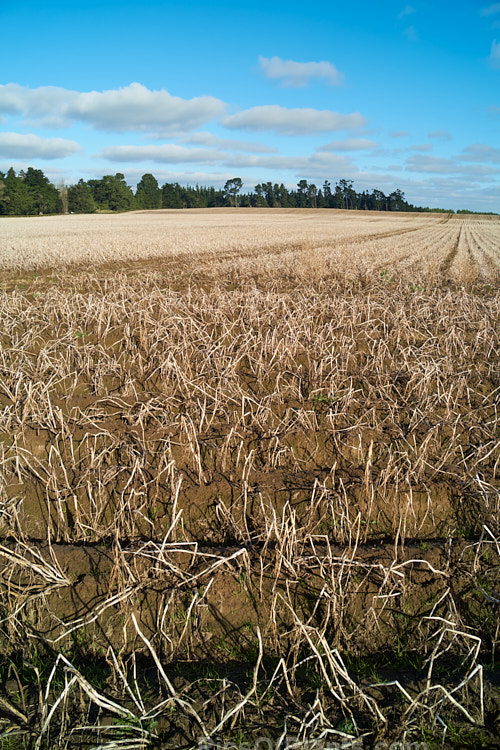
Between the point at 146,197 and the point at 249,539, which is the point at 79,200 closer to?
the point at 146,197

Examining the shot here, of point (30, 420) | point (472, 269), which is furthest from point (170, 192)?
point (30, 420)

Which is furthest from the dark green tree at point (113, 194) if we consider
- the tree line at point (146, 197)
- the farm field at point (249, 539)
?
the farm field at point (249, 539)

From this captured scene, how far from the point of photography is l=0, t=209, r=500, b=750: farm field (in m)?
1.83

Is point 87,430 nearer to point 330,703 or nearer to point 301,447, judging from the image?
point 301,447

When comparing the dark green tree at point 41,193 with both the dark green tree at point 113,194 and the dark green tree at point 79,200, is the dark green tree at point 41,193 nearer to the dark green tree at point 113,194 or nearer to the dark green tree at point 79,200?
the dark green tree at point 79,200

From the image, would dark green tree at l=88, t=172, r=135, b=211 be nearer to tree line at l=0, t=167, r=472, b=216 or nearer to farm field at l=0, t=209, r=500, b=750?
tree line at l=0, t=167, r=472, b=216

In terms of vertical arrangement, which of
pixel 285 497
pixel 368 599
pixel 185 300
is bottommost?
pixel 368 599

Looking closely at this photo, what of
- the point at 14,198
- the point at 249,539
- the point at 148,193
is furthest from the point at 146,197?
the point at 249,539

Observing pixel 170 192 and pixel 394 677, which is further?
pixel 170 192

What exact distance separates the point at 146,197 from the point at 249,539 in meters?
106

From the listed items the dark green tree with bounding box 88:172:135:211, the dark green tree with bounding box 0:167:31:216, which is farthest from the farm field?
the dark green tree with bounding box 88:172:135:211

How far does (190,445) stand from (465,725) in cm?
229

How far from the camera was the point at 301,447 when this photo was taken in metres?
3.68

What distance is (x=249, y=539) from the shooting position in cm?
271
